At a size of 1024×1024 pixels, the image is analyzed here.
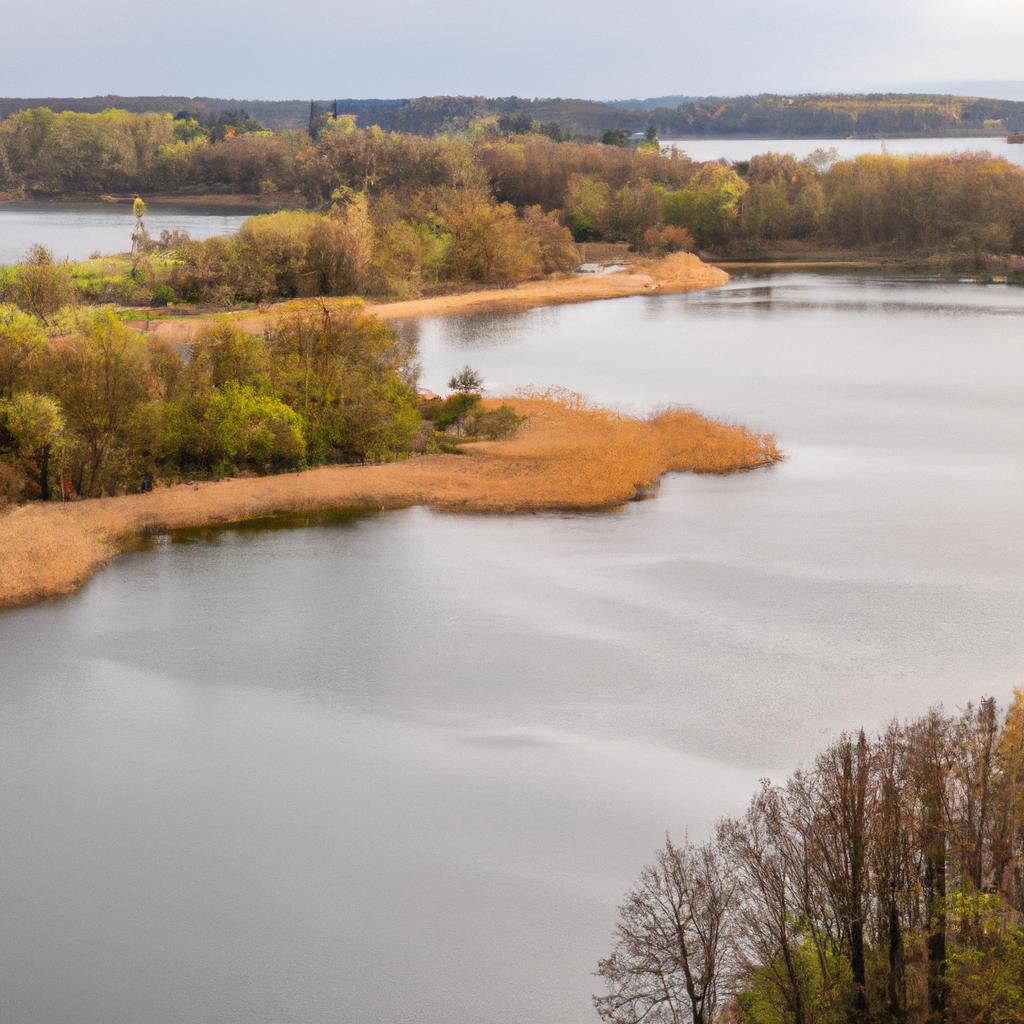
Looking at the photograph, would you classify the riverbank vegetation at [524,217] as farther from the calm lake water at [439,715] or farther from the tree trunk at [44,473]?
the calm lake water at [439,715]

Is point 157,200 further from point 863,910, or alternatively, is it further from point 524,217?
point 863,910

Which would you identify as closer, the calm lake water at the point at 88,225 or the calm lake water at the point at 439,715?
the calm lake water at the point at 439,715

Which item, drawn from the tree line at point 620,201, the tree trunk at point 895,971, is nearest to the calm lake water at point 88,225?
the tree line at point 620,201

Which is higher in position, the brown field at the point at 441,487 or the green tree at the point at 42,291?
the green tree at the point at 42,291

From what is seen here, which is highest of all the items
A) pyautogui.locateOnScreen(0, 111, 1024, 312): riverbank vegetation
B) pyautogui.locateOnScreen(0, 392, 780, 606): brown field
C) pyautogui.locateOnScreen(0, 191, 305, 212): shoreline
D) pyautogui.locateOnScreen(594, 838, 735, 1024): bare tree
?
pyautogui.locateOnScreen(0, 191, 305, 212): shoreline

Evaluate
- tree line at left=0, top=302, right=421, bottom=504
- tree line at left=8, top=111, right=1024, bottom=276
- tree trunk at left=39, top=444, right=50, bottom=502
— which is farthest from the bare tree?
tree line at left=8, top=111, right=1024, bottom=276

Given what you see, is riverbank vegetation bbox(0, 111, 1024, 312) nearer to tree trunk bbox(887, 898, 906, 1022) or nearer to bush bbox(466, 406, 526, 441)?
bush bbox(466, 406, 526, 441)
